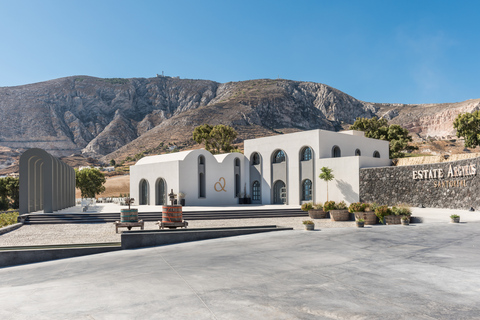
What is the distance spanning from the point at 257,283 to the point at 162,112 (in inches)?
5669

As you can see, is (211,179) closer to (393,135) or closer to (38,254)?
(38,254)

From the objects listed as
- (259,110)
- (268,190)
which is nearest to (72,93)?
(259,110)

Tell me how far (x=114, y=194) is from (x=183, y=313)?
69540 millimetres

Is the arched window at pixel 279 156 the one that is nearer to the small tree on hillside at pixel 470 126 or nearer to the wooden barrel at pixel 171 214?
the wooden barrel at pixel 171 214

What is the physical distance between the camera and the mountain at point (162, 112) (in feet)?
376

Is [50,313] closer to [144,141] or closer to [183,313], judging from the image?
[183,313]

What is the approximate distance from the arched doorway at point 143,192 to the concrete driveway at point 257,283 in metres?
27.2

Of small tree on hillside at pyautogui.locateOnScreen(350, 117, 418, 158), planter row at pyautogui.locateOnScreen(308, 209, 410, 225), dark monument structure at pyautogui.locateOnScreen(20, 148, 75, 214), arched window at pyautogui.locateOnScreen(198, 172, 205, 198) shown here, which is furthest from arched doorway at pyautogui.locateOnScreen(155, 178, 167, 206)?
small tree on hillside at pyautogui.locateOnScreen(350, 117, 418, 158)

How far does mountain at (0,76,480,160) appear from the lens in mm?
114500

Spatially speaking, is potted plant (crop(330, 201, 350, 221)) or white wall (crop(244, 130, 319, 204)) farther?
white wall (crop(244, 130, 319, 204))

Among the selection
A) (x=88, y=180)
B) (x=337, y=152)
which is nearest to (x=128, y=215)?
(x=337, y=152)

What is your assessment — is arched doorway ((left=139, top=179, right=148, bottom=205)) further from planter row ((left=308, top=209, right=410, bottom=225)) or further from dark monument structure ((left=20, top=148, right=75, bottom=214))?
planter row ((left=308, top=209, right=410, bottom=225))

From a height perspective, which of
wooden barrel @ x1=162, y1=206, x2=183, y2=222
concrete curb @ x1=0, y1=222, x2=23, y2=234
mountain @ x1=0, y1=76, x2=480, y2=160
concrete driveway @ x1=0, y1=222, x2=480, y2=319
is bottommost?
concrete curb @ x1=0, y1=222, x2=23, y2=234

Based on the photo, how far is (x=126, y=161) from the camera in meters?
100
